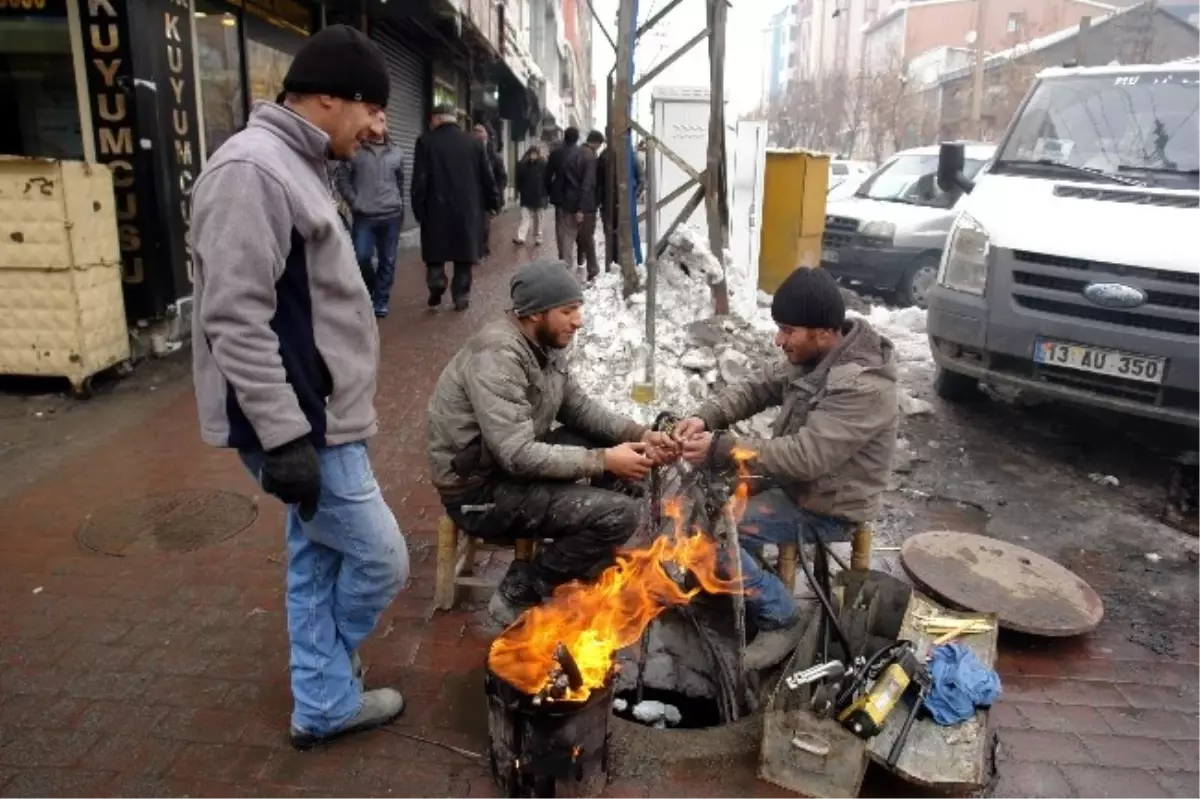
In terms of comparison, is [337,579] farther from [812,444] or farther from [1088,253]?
[1088,253]

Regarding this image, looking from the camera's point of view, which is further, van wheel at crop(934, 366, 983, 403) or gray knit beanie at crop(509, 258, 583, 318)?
van wheel at crop(934, 366, 983, 403)

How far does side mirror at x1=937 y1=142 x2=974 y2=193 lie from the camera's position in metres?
7.55

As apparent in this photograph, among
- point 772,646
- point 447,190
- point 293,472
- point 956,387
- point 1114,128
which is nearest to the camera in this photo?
point 293,472

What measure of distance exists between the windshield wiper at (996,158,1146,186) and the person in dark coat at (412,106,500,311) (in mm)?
5581

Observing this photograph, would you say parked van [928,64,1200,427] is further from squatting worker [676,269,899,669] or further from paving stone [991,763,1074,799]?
paving stone [991,763,1074,799]

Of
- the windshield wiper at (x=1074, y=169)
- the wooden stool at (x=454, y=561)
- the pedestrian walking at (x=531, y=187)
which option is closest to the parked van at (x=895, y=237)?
the windshield wiper at (x=1074, y=169)

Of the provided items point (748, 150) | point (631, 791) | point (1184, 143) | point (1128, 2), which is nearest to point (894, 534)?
point (631, 791)

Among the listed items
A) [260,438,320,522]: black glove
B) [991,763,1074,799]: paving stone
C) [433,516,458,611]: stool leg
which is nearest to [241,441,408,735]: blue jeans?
[260,438,320,522]: black glove

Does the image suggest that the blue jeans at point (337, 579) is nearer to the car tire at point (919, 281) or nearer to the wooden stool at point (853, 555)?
the wooden stool at point (853, 555)

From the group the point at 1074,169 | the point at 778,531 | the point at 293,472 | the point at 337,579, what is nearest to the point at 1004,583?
the point at 778,531

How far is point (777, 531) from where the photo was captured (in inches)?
150

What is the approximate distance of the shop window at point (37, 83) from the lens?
7.20 m

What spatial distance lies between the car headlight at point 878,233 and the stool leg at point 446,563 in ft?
31.3

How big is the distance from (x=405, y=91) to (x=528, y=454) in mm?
14256
